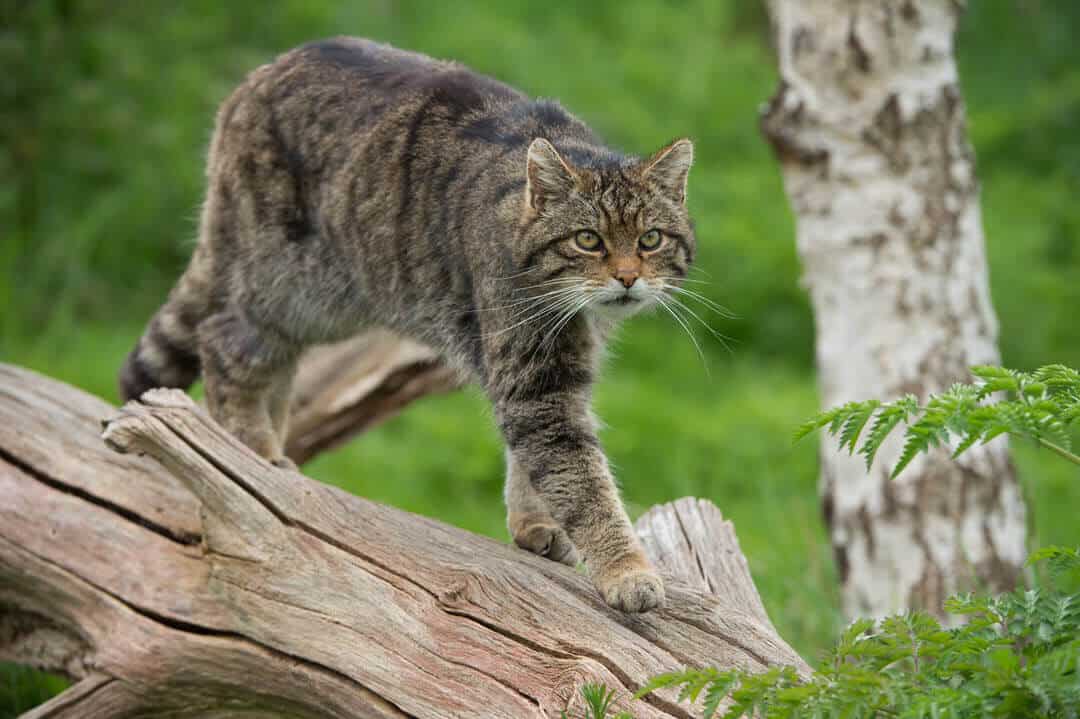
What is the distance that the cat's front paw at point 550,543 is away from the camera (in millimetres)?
3703

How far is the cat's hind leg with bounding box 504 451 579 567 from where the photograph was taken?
12.2 ft

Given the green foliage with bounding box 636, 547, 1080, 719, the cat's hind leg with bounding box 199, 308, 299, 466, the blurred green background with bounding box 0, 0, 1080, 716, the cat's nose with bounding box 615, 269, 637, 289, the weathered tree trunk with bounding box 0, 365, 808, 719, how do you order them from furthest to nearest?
the blurred green background with bounding box 0, 0, 1080, 716 → the cat's hind leg with bounding box 199, 308, 299, 466 → the cat's nose with bounding box 615, 269, 637, 289 → the weathered tree trunk with bounding box 0, 365, 808, 719 → the green foliage with bounding box 636, 547, 1080, 719

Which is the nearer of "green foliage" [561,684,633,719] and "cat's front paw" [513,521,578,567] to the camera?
"green foliage" [561,684,633,719]

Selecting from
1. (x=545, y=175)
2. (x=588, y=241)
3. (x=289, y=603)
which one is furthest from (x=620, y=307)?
(x=289, y=603)

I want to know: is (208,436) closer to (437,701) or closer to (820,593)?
(437,701)

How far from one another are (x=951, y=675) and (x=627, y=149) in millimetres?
5743

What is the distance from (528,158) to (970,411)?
156cm

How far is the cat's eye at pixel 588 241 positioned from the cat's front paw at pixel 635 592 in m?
0.85

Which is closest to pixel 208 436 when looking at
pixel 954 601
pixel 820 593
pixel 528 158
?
pixel 528 158

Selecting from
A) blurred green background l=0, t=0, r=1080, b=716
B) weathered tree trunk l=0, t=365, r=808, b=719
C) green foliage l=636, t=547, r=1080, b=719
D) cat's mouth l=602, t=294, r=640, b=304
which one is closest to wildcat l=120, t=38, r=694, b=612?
cat's mouth l=602, t=294, r=640, b=304

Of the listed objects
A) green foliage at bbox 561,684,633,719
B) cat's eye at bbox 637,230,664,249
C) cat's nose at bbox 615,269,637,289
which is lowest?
green foliage at bbox 561,684,633,719

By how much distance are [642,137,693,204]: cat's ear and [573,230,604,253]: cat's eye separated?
8.3 inches

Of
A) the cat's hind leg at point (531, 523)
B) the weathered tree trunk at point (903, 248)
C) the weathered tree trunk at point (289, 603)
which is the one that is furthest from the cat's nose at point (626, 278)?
the weathered tree trunk at point (903, 248)

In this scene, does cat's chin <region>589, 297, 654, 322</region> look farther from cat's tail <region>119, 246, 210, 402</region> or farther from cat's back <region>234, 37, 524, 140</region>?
cat's tail <region>119, 246, 210, 402</region>
